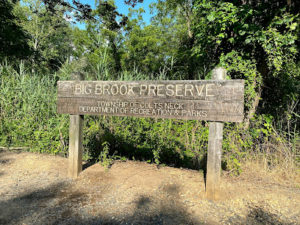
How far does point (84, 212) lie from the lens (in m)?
2.01

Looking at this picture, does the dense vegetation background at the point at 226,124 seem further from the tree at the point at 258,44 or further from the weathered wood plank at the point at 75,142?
the weathered wood plank at the point at 75,142

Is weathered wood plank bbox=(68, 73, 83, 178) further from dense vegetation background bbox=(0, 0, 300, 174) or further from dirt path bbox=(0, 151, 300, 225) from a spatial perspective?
dense vegetation background bbox=(0, 0, 300, 174)

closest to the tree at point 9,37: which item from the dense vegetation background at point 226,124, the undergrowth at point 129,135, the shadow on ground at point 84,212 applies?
the dense vegetation background at point 226,124

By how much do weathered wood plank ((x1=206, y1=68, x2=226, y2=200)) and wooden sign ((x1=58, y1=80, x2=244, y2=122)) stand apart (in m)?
0.13

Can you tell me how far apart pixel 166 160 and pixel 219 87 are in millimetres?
2150

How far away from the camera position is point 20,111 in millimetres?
4359

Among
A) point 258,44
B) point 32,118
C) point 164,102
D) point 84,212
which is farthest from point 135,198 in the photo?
point 258,44

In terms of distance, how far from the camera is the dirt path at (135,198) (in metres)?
1.93

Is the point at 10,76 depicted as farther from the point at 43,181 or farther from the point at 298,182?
the point at 298,182

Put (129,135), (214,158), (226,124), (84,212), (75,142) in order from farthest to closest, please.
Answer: (129,135) → (226,124) → (75,142) → (214,158) → (84,212)

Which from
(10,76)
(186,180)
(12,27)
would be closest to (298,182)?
(186,180)

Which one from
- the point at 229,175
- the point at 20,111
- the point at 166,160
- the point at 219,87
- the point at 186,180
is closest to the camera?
the point at 219,87

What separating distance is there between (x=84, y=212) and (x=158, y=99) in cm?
147

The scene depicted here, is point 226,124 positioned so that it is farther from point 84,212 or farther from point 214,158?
point 84,212
